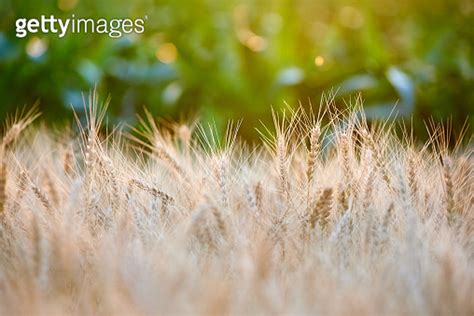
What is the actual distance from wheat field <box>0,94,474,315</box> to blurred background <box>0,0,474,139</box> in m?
1.14

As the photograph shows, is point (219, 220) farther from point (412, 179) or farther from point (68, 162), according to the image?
point (68, 162)

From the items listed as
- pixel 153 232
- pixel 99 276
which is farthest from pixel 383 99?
pixel 99 276

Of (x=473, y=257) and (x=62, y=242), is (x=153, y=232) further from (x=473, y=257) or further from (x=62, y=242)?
(x=473, y=257)

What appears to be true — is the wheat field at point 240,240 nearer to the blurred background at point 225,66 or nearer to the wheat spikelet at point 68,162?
the wheat spikelet at point 68,162

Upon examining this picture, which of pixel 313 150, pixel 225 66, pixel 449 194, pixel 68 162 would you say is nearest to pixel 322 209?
pixel 313 150

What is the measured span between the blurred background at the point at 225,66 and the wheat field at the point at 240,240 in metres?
1.14

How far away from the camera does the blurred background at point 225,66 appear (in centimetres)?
266

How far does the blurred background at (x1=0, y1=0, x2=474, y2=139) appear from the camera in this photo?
266cm

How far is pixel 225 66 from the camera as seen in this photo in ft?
9.40

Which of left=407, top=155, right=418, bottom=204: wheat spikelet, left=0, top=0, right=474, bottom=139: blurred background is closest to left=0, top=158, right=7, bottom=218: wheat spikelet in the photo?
left=407, top=155, right=418, bottom=204: wheat spikelet

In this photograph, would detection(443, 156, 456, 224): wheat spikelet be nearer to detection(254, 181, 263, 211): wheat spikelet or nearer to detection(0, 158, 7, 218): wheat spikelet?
detection(254, 181, 263, 211): wheat spikelet

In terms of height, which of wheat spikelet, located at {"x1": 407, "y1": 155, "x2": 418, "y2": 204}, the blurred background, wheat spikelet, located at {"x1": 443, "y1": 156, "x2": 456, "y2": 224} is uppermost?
the blurred background

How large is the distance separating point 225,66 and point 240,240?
5.94ft

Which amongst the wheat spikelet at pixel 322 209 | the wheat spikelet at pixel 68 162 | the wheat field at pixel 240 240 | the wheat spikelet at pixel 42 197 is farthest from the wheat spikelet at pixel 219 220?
the wheat spikelet at pixel 68 162
